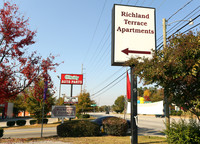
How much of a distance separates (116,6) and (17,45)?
6452 mm

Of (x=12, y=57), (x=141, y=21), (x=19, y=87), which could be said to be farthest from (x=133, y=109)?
(x=12, y=57)

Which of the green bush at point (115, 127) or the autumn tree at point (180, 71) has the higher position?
the autumn tree at point (180, 71)

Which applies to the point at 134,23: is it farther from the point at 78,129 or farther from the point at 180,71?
the point at 78,129

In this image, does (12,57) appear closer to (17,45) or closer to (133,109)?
(17,45)

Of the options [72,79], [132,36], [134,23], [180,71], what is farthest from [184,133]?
[72,79]

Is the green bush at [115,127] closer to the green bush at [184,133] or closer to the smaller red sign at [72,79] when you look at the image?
the green bush at [184,133]

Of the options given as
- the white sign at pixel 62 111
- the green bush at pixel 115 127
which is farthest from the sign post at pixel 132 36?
the white sign at pixel 62 111

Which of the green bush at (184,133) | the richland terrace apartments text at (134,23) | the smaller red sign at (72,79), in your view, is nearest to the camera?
the green bush at (184,133)

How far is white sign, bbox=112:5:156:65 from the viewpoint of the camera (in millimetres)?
9255

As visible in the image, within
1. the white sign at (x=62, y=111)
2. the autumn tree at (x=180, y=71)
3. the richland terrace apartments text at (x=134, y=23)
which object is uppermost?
the richland terrace apartments text at (x=134, y=23)

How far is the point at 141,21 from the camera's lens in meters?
9.82

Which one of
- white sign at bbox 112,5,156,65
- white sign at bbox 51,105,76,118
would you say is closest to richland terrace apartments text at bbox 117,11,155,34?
white sign at bbox 112,5,156,65

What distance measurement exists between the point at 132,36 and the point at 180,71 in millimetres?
4270

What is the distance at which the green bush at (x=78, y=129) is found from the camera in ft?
40.8
